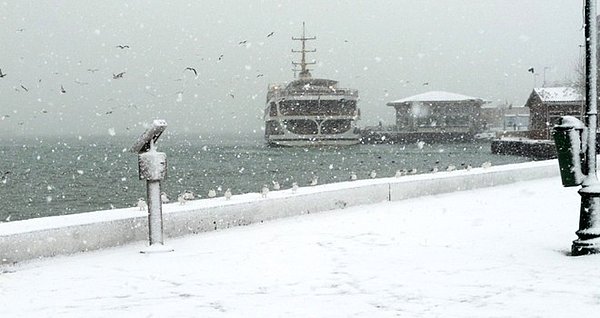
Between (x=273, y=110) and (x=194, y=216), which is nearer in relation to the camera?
(x=194, y=216)

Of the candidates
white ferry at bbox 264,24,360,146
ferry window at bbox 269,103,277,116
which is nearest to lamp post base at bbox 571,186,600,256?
white ferry at bbox 264,24,360,146

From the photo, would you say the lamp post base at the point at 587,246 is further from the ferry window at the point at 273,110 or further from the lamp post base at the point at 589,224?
the ferry window at the point at 273,110

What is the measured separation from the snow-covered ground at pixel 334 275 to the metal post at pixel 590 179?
6.5 inches

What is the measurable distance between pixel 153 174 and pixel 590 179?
159 inches

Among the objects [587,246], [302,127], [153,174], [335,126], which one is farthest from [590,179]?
[335,126]

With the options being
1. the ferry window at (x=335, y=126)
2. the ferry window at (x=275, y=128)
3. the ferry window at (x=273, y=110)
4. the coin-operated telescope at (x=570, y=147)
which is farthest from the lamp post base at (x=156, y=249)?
the ferry window at (x=273, y=110)

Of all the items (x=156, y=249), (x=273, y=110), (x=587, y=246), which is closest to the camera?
(x=587, y=246)

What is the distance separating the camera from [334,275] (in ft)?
18.4

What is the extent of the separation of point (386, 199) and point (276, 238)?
3894 mm

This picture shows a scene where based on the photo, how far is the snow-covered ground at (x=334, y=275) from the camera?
4.54 m

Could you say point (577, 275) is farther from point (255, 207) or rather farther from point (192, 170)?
point (192, 170)

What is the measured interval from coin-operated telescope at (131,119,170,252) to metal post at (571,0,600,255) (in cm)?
386

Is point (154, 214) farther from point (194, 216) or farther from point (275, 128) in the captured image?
point (275, 128)

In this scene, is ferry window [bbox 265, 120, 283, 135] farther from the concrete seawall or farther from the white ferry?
the concrete seawall
